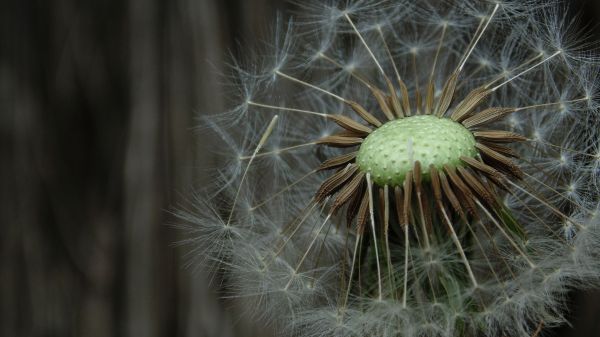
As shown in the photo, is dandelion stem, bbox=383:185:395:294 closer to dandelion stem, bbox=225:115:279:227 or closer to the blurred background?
dandelion stem, bbox=225:115:279:227

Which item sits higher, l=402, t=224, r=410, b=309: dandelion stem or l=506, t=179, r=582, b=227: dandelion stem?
l=506, t=179, r=582, b=227: dandelion stem

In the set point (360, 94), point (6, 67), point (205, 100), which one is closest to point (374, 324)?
point (360, 94)

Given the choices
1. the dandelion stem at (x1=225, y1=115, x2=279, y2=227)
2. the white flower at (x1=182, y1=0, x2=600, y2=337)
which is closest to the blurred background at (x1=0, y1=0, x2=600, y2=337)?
the white flower at (x1=182, y1=0, x2=600, y2=337)

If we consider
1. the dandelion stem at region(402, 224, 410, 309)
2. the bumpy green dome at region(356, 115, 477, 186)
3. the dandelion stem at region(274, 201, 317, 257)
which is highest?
the bumpy green dome at region(356, 115, 477, 186)

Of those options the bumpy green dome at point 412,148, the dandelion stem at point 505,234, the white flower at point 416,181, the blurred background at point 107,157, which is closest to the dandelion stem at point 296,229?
the white flower at point 416,181

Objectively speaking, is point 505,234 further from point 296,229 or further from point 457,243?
point 296,229

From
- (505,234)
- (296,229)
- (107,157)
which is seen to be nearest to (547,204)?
(505,234)
